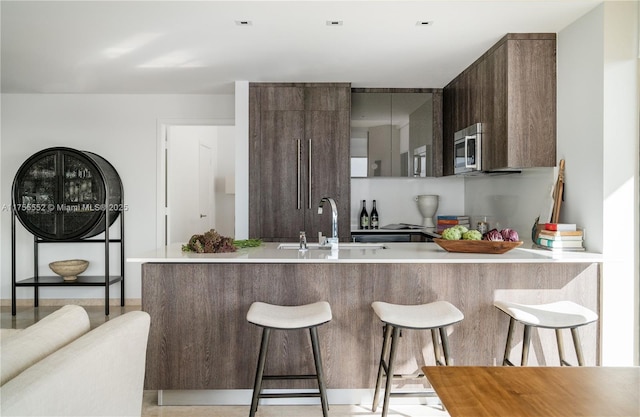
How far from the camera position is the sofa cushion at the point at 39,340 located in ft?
3.96

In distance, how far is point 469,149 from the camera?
379 cm

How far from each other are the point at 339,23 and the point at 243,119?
173cm

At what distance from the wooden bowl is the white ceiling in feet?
6.23

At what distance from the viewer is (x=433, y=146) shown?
4.70 meters

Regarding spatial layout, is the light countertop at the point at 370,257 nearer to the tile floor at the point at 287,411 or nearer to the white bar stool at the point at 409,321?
the white bar stool at the point at 409,321

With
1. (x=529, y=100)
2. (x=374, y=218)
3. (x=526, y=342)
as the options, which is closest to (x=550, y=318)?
(x=526, y=342)

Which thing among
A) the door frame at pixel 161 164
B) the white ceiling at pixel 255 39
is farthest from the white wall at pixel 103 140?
the white ceiling at pixel 255 39

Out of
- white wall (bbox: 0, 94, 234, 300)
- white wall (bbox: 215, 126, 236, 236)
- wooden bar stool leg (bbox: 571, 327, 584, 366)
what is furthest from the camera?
white wall (bbox: 215, 126, 236, 236)

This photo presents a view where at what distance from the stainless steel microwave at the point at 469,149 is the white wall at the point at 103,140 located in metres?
2.58

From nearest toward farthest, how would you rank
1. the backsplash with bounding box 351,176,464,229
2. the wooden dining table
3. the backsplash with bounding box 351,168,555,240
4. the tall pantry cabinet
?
the wooden dining table < the backsplash with bounding box 351,168,555,240 < the tall pantry cabinet < the backsplash with bounding box 351,176,464,229

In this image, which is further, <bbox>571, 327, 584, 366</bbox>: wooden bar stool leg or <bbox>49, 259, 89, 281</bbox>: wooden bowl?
<bbox>49, 259, 89, 281</bbox>: wooden bowl

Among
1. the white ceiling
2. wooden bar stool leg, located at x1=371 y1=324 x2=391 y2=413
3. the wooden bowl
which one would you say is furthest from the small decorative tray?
the wooden bowl

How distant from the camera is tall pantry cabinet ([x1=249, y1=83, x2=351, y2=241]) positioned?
14.5ft

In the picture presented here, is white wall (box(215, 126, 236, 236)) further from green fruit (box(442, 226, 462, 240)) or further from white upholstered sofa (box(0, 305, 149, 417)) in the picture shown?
white upholstered sofa (box(0, 305, 149, 417))
